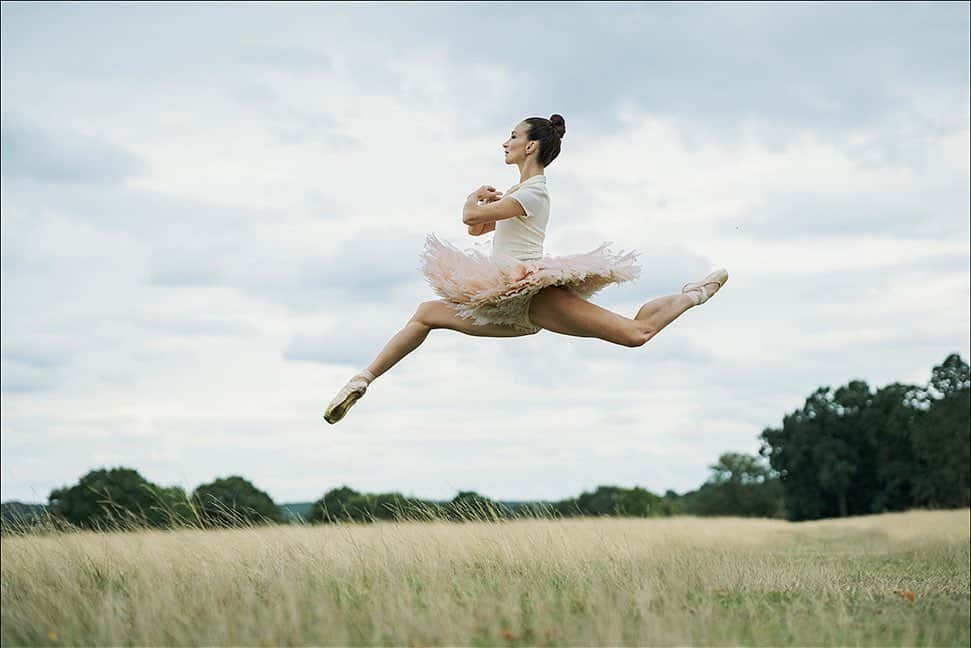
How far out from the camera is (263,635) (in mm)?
4859

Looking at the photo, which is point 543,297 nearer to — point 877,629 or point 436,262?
point 436,262

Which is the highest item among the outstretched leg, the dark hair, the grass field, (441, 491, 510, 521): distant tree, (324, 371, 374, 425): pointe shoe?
the dark hair

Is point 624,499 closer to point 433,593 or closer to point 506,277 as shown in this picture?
point 506,277

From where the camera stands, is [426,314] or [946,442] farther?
[946,442]

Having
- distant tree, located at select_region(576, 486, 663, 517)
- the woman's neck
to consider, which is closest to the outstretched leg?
the woman's neck

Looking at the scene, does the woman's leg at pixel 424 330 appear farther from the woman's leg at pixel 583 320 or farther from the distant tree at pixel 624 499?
the distant tree at pixel 624 499

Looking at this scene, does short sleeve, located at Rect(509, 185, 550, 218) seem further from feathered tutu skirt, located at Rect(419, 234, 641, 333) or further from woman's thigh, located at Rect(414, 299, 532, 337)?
woman's thigh, located at Rect(414, 299, 532, 337)

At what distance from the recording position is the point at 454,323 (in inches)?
277

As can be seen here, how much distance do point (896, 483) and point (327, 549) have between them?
41.5 m

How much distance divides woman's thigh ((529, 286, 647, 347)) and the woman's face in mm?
975

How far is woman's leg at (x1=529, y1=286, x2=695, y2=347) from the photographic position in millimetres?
6824

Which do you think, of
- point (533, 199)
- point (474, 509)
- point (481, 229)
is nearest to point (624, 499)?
point (474, 509)

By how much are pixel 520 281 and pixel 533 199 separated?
59 cm

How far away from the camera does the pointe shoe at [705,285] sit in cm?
745
